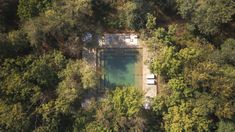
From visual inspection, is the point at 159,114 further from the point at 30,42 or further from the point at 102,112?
the point at 30,42

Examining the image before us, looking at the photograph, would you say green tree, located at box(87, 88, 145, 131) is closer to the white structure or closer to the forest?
the forest

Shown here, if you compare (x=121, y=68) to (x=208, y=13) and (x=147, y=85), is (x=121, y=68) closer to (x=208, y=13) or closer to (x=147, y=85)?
(x=147, y=85)

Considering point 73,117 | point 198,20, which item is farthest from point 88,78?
point 198,20

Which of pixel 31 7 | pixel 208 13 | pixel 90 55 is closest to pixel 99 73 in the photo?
pixel 90 55

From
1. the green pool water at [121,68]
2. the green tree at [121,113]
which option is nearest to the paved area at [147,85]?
the green pool water at [121,68]

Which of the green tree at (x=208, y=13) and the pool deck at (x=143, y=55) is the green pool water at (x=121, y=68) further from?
the green tree at (x=208, y=13)
